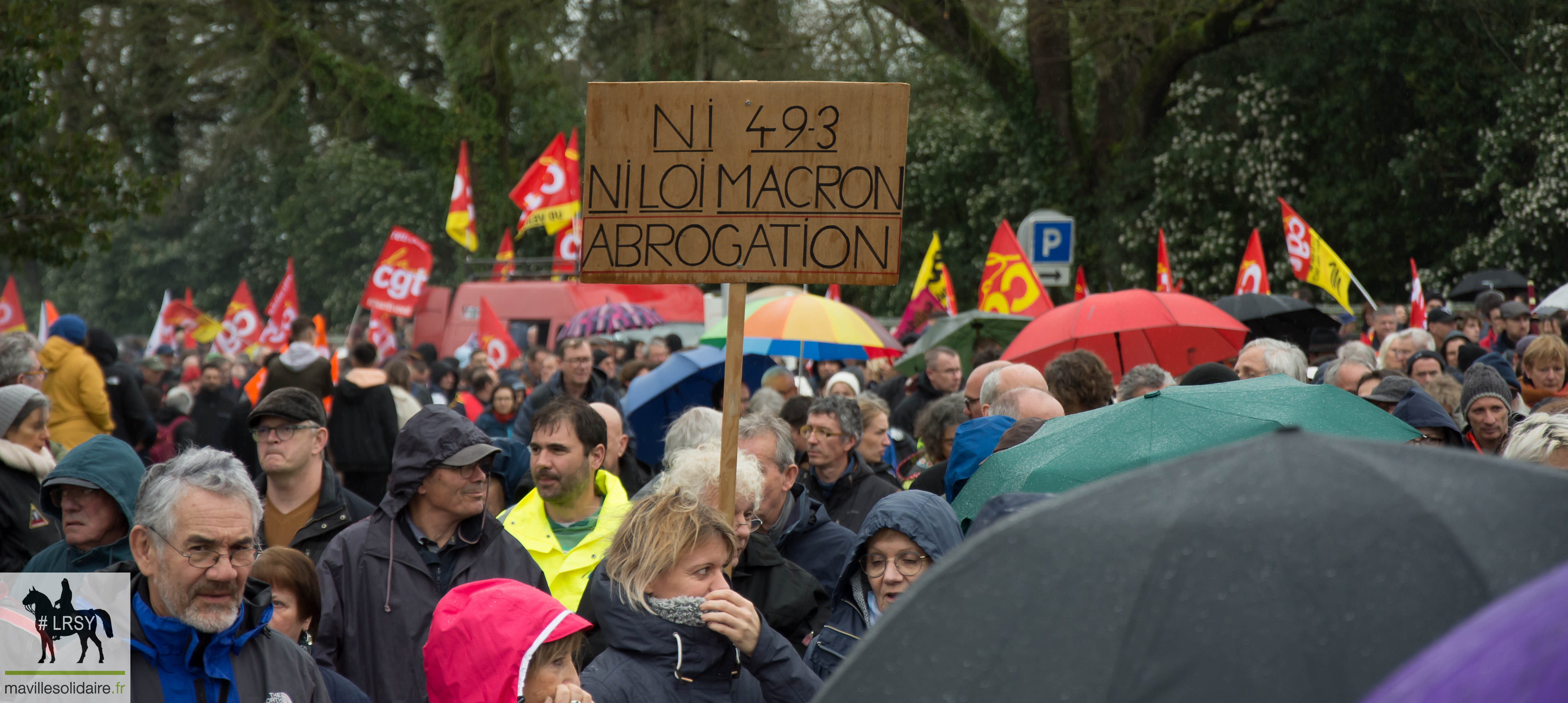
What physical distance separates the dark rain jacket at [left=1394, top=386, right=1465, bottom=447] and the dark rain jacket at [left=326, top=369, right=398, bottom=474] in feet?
18.5

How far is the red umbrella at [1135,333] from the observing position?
7.93m

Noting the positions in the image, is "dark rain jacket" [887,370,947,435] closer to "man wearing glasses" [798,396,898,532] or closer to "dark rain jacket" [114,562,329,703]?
"man wearing glasses" [798,396,898,532]

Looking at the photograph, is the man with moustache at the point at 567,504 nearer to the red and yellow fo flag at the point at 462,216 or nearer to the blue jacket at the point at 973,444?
the blue jacket at the point at 973,444

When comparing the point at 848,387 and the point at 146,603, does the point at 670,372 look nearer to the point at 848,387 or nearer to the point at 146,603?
the point at 848,387

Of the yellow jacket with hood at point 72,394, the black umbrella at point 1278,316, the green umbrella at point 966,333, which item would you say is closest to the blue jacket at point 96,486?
the yellow jacket with hood at point 72,394

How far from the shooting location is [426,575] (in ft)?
13.6

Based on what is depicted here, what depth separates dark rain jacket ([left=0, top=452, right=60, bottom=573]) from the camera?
16.0ft

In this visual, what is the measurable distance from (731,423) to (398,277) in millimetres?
12552

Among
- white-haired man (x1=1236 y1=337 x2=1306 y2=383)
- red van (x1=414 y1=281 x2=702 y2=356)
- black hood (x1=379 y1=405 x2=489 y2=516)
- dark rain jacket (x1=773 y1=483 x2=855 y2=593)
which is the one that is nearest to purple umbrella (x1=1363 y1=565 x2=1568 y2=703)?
dark rain jacket (x1=773 y1=483 x2=855 y2=593)

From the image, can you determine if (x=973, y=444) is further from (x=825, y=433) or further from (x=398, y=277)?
(x=398, y=277)

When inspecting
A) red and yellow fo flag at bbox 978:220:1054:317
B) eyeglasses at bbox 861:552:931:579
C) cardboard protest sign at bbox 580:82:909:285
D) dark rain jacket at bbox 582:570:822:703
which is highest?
cardboard protest sign at bbox 580:82:909:285

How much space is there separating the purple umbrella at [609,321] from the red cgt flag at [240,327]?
4.62 meters

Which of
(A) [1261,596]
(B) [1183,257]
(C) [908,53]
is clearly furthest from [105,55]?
(A) [1261,596]

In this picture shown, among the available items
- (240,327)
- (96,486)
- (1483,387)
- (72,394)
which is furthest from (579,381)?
(240,327)
